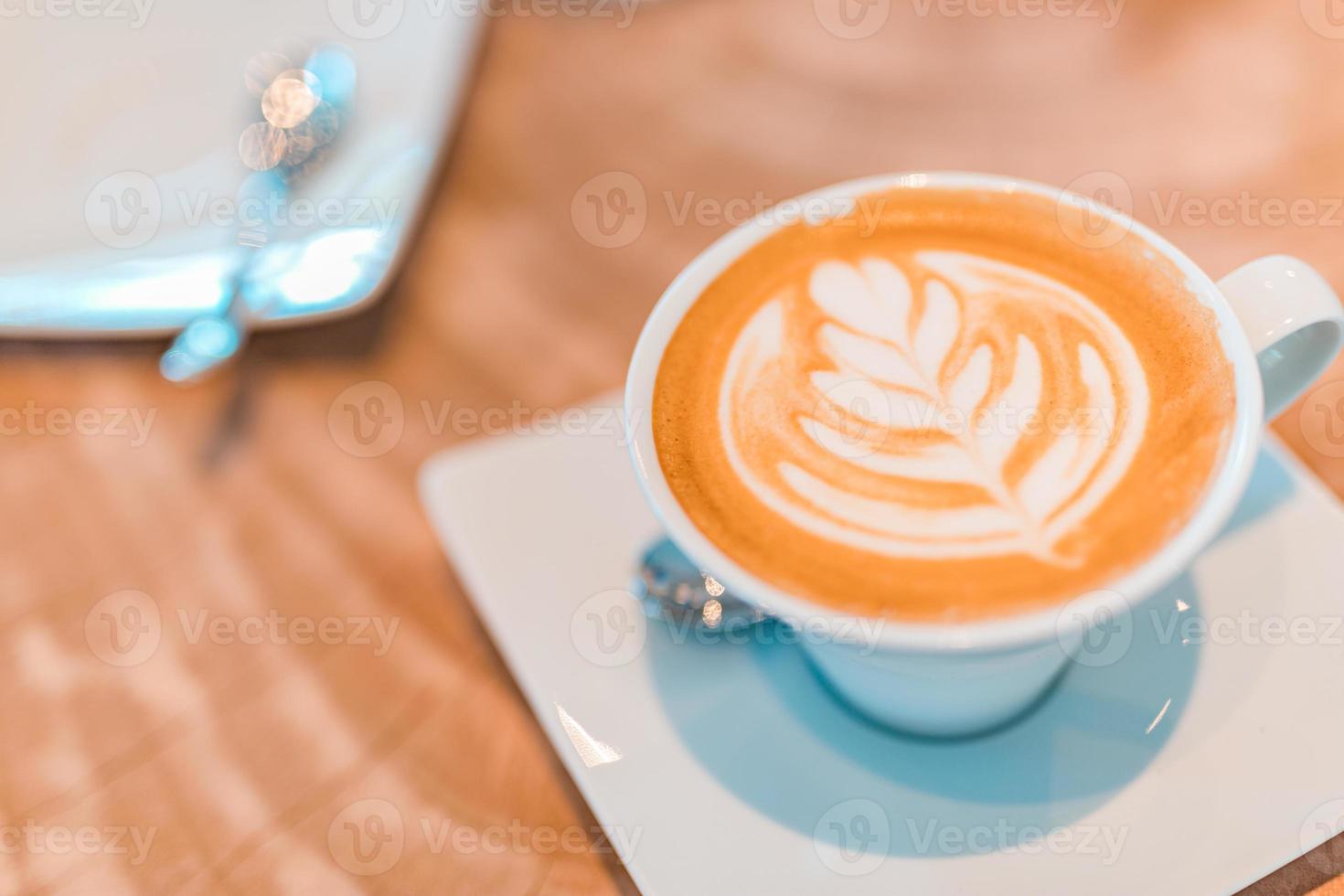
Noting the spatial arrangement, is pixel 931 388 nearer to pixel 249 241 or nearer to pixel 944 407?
pixel 944 407

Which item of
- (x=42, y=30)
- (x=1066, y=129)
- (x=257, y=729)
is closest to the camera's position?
(x=257, y=729)

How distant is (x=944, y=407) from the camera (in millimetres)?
644

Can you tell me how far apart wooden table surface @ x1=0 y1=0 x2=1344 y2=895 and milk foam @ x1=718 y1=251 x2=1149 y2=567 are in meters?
0.28

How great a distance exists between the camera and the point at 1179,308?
0.66 metres

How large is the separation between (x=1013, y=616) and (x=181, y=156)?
3.30ft

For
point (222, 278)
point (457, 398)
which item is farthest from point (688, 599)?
point (222, 278)

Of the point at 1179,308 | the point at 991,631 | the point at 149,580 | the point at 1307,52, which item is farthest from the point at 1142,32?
the point at 149,580

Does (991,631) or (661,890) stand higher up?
(991,631)

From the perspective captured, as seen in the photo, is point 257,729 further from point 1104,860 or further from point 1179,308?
point 1179,308

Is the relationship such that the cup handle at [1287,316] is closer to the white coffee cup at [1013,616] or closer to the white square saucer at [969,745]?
the white coffee cup at [1013,616]

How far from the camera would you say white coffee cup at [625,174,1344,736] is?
1.74 ft

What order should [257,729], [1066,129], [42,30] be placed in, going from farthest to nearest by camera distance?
[42,30] → [1066,129] → [257,729]

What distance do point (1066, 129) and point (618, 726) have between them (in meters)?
0.77

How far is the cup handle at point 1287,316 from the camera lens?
2.06ft
